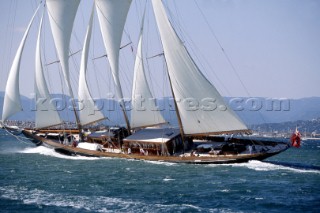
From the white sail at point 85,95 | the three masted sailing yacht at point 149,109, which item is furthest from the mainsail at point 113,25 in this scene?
the white sail at point 85,95

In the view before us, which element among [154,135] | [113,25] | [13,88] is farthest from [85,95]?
[154,135]

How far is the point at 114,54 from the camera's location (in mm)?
50156

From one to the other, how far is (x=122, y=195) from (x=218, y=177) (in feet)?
37.1

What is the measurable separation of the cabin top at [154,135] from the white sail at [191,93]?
3116 millimetres

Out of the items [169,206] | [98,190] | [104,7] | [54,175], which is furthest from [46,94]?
[169,206]

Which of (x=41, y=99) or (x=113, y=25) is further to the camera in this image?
(x=41, y=99)

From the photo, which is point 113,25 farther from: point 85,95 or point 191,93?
point 191,93

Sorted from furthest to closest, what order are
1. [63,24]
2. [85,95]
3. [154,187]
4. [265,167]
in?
[85,95] → [63,24] → [265,167] → [154,187]

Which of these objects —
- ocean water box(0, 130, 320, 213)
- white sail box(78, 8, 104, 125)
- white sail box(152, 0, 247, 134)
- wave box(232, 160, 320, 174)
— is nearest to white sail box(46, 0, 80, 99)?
white sail box(78, 8, 104, 125)

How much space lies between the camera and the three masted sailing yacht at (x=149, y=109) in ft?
135

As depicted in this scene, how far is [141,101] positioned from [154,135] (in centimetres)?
509

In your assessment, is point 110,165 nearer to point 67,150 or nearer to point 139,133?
point 139,133

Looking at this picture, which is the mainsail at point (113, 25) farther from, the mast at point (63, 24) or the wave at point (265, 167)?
the wave at point (265, 167)

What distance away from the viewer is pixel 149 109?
4797cm
